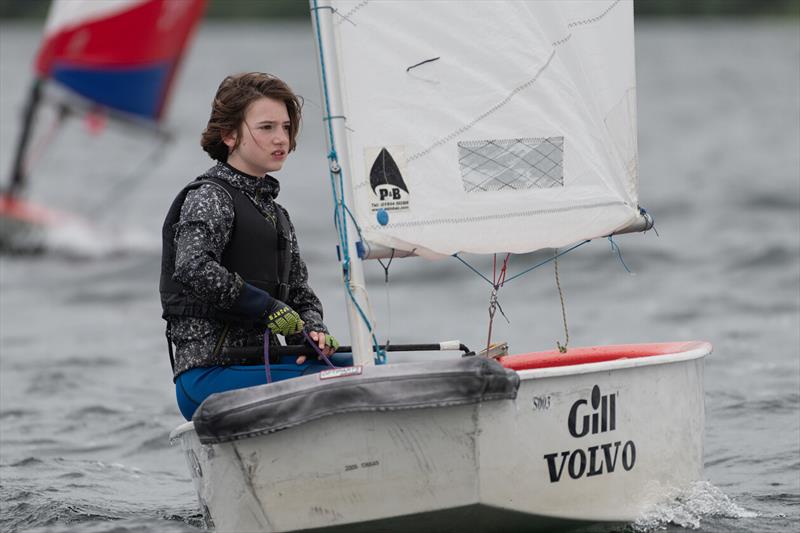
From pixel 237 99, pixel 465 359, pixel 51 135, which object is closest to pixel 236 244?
pixel 237 99

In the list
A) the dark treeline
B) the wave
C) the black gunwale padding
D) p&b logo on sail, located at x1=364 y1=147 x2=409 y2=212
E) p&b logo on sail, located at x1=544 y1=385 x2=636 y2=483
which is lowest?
the wave

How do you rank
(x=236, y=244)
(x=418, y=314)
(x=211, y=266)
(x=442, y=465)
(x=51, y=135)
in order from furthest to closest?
1. (x=51, y=135)
2. (x=418, y=314)
3. (x=236, y=244)
4. (x=211, y=266)
5. (x=442, y=465)

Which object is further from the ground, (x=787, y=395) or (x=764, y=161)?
(x=764, y=161)

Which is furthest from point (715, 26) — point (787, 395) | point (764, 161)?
point (787, 395)

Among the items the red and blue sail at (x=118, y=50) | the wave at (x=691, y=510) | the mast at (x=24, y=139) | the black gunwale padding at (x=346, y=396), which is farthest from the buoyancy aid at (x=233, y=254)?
the mast at (x=24, y=139)

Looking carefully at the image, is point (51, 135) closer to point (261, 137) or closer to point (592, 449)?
point (261, 137)

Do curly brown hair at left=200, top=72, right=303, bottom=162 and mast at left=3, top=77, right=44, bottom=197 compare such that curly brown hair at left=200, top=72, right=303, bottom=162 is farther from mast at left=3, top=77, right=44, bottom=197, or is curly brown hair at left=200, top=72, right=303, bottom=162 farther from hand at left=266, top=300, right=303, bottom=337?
mast at left=3, top=77, right=44, bottom=197

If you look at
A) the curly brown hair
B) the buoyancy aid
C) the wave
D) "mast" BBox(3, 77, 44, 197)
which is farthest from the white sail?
"mast" BBox(3, 77, 44, 197)

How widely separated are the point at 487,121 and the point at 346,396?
1079mm

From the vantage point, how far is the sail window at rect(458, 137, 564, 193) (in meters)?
4.38

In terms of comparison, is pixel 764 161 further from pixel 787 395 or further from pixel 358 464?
pixel 358 464

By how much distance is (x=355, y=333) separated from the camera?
414 centimetres

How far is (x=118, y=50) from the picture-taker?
14.9m

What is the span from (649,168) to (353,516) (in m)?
18.2
